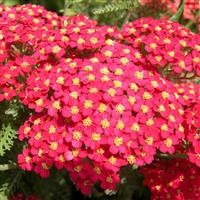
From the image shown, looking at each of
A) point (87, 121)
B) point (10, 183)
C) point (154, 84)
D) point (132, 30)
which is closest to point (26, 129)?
point (87, 121)

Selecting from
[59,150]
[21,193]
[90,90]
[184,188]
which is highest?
[90,90]

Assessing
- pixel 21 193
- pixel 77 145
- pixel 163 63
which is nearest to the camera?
pixel 77 145

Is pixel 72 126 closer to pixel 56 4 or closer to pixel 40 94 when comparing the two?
pixel 40 94

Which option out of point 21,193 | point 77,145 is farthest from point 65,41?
point 21,193

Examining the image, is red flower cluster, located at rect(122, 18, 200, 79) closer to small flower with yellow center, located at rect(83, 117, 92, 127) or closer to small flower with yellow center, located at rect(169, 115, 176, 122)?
small flower with yellow center, located at rect(169, 115, 176, 122)

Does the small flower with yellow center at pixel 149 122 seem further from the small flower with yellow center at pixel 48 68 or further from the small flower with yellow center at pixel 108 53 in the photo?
the small flower with yellow center at pixel 48 68

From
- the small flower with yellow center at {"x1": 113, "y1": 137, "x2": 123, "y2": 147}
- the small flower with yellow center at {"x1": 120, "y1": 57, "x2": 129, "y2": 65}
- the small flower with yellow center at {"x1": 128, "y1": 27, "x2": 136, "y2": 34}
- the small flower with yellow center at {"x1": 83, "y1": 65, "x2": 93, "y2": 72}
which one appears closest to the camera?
the small flower with yellow center at {"x1": 113, "y1": 137, "x2": 123, "y2": 147}

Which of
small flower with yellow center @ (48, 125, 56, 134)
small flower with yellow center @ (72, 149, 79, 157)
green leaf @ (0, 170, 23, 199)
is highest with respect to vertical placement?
small flower with yellow center @ (48, 125, 56, 134)

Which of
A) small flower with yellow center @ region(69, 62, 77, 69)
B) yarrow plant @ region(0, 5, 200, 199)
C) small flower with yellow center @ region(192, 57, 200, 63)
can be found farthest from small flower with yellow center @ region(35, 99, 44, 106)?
small flower with yellow center @ region(192, 57, 200, 63)

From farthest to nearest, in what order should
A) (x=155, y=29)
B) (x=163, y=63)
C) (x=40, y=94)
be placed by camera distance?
(x=155, y=29) → (x=163, y=63) → (x=40, y=94)
